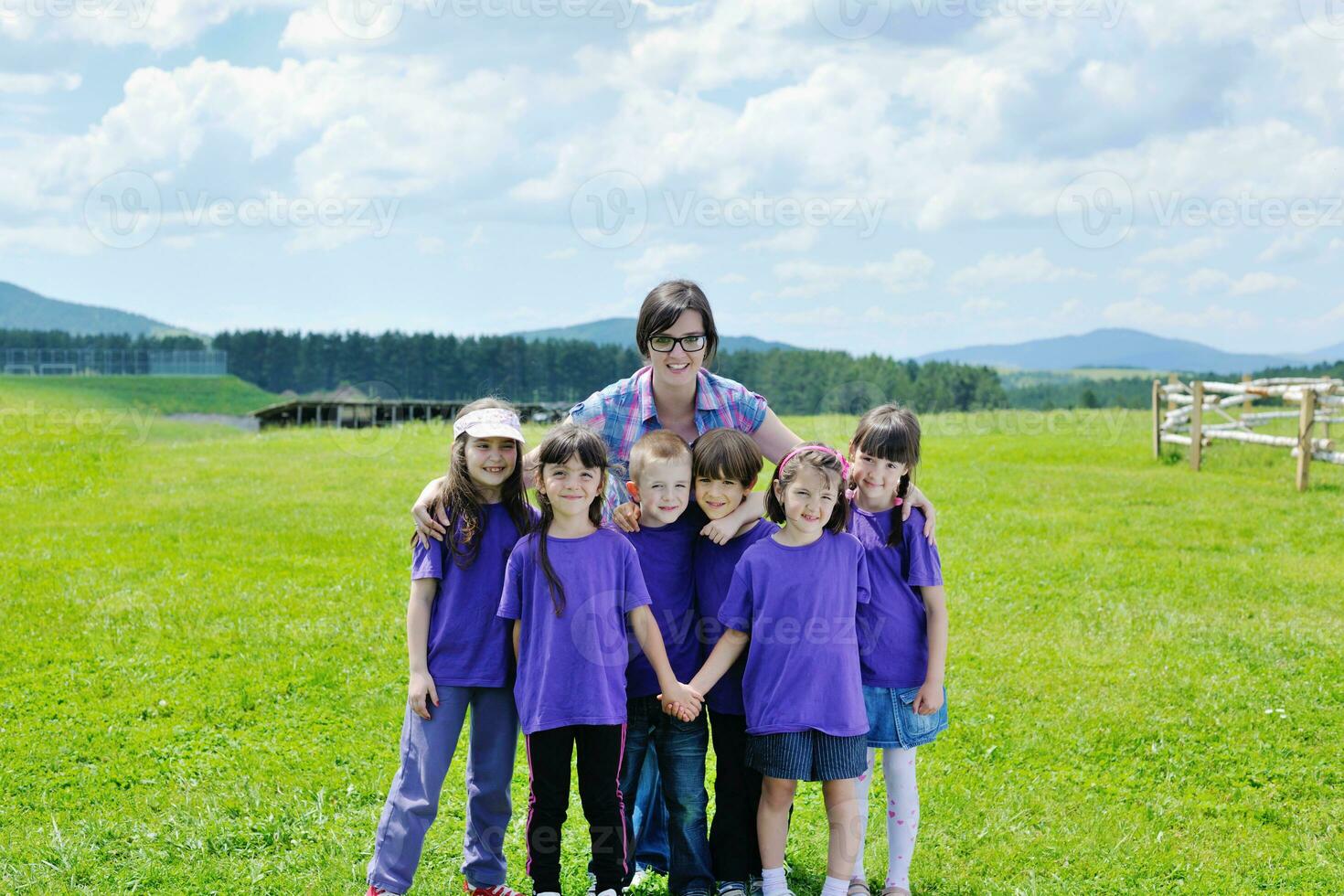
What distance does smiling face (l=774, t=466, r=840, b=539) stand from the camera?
13.0 feet

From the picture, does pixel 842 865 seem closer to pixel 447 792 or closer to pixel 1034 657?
pixel 447 792

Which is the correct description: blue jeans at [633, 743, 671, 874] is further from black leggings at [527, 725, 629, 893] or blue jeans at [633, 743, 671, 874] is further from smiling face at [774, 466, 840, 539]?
smiling face at [774, 466, 840, 539]

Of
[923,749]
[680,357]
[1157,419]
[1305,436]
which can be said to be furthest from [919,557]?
[1157,419]

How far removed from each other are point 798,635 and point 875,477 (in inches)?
28.8

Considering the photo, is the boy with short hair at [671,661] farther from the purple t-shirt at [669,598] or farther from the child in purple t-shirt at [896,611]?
the child in purple t-shirt at [896,611]

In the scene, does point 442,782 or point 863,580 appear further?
point 442,782

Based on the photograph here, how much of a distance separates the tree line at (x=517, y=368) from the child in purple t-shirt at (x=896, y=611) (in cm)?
3339

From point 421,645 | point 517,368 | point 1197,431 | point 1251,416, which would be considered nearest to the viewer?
point 421,645

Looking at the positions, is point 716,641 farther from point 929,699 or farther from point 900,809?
point 900,809

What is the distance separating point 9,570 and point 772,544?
33.6 ft

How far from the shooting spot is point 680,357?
4285 mm

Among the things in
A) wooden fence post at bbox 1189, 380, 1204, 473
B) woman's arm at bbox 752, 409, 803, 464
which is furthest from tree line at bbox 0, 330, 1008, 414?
woman's arm at bbox 752, 409, 803, 464

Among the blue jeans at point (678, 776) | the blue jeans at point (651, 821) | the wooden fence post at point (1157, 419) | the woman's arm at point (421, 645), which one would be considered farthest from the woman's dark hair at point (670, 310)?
the wooden fence post at point (1157, 419)

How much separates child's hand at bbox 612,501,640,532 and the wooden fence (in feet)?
50.2
